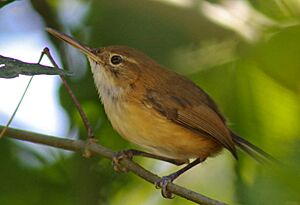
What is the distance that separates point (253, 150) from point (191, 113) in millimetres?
824

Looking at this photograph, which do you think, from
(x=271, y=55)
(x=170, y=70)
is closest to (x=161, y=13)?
(x=170, y=70)

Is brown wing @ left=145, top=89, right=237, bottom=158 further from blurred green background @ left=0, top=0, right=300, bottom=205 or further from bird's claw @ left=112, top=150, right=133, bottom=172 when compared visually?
bird's claw @ left=112, top=150, right=133, bottom=172

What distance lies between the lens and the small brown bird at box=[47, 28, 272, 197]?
404cm

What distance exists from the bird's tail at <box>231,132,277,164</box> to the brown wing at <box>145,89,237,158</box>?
88 millimetres

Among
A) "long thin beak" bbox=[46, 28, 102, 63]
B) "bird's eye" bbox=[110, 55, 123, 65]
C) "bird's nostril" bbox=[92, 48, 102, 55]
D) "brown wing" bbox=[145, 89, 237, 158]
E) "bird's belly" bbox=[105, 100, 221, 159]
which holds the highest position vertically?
"bird's eye" bbox=[110, 55, 123, 65]

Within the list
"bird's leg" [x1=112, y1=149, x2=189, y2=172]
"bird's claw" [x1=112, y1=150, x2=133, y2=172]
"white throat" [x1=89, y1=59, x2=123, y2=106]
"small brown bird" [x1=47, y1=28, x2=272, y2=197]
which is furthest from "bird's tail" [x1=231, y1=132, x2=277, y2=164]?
"white throat" [x1=89, y1=59, x2=123, y2=106]

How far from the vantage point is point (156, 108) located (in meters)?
4.13

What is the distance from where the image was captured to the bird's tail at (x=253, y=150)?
2.66 meters

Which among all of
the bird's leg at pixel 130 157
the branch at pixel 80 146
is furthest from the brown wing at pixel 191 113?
the branch at pixel 80 146

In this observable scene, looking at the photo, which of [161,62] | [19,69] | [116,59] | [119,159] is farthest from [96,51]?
[19,69]

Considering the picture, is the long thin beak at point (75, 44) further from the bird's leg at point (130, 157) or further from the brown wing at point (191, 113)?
the bird's leg at point (130, 157)

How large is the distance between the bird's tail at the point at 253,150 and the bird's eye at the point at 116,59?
797 millimetres

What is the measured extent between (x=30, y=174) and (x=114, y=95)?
64 cm

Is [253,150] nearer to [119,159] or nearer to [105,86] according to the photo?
[119,159]
